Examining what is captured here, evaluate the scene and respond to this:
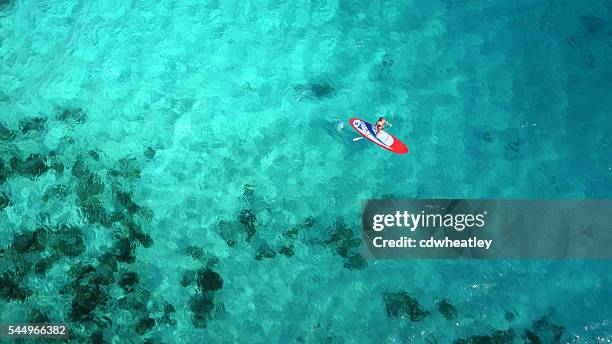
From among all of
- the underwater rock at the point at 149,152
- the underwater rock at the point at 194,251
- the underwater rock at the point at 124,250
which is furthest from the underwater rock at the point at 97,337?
the underwater rock at the point at 149,152

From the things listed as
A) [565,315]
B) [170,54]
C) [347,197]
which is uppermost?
[170,54]

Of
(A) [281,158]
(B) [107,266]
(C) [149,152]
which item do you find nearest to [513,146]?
(A) [281,158]

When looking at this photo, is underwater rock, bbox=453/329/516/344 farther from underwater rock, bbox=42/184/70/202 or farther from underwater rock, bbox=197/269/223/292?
underwater rock, bbox=42/184/70/202

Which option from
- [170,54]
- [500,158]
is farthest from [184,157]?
[500,158]

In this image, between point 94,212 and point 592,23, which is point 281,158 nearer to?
point 94,212

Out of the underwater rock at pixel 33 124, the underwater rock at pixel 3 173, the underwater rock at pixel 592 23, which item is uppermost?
the underwater rock at pixel 592 23

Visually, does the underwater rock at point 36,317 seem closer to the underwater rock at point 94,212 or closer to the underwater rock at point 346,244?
the underwater rock at point 94,212

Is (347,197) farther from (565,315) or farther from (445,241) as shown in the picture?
(565,315)
